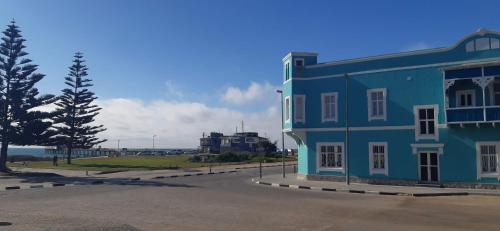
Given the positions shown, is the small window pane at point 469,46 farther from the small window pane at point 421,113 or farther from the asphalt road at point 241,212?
the asphalt road at point 241,212

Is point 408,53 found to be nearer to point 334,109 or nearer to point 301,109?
point 334,109

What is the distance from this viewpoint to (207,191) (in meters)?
25.0

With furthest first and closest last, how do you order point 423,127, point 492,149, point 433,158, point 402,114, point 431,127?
1. point 402,114
2. point 423,127
3. point 431,127
4. point 433,158
5. point 492,149

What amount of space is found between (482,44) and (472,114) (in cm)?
390

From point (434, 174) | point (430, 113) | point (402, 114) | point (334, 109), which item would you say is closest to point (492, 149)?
point (434, 174)

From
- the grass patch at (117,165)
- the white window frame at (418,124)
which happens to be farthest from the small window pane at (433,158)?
the grass patch at (117,165)

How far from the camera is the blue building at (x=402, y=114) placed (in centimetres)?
2659

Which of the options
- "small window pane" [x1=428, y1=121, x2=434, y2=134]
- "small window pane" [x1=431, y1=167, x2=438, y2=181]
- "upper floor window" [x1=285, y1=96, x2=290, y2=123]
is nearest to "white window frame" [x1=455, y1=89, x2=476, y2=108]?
"small window pane" [x1=428, y1=121, x2=434, y2=134]

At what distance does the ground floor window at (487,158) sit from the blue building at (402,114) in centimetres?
5

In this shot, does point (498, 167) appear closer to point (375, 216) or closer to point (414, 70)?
point (414, 70)

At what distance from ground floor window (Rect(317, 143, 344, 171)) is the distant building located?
2670 inches

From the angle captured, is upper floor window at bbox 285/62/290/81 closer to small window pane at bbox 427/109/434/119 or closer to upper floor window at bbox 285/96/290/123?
upper floor window at bbox 285/96/290/123

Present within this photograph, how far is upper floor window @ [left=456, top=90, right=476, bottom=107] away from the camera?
89.0 feet

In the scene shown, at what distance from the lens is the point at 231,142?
106312 millimetres
